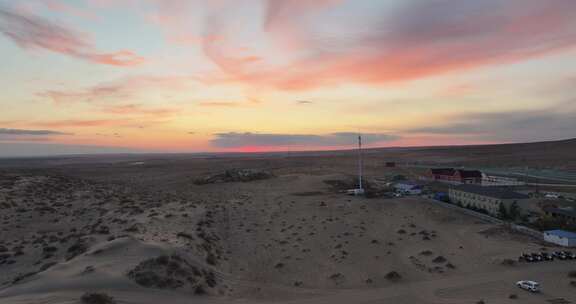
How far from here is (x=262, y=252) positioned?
30391 millimetres

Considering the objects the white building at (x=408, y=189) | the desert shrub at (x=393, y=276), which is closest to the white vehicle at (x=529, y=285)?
the desert shrub at (x=393, y=276)

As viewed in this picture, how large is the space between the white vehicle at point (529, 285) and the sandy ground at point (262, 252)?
0.60 m

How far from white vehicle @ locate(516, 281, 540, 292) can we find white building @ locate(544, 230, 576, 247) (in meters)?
11.7

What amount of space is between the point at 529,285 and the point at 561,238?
1249 cm

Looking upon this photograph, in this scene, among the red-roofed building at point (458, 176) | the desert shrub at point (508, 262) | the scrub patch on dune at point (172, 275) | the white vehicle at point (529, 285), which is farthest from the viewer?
the red-roofed building at point (458, 176)

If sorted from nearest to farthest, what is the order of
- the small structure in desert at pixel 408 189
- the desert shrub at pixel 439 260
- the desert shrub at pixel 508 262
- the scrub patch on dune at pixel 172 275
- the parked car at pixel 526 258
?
the scrub patch on dune at pixel 172 275 < the desert shrub at pixel 508 262 < the parked car at pixel 526 258 < the desert shrub at pixel 439 260 < the small structure in desert at pixel 408 189

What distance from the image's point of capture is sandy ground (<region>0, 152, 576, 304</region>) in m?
20.8

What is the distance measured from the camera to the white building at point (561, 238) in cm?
3016

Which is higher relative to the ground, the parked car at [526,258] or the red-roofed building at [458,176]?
the red-roofed building at [458,176]

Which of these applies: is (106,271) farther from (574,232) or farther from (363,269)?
(574,232)

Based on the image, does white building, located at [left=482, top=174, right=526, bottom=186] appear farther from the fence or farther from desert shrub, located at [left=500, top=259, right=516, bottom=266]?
desert shrub, located at [left=500, top=259, right=516, bottom=266]

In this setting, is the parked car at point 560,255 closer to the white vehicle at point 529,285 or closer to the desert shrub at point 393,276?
the white vehicle at point 529,285

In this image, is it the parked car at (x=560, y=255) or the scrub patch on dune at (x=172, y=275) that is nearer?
the scrub patch on dune at (x=172, y=275)

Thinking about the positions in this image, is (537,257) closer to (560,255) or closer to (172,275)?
(560,255)
